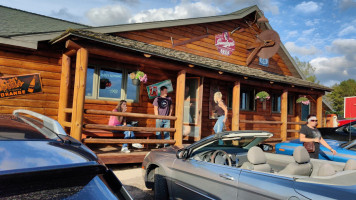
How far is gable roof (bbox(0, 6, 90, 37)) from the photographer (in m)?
6.78

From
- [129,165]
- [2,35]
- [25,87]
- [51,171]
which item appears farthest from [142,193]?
[2,35]

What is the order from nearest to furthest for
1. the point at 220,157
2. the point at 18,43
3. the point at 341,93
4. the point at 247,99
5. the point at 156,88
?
the point at 220,157 < the point at 18,43 < the point at 156,88 < the point at 247,99 < the point at 341,93

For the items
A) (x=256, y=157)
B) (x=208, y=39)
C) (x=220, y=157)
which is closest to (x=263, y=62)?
(x=208, y=39)

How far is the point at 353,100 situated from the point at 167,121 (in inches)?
273

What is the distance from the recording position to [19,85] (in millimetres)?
6453

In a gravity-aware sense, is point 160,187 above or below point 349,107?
below

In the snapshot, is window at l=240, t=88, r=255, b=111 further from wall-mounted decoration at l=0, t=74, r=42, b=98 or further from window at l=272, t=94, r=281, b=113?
wall-mounted decoration at l=0, t=74, r=42, b=98

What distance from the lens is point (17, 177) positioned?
1171 mm

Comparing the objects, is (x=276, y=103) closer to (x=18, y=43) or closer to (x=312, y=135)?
(x=312, y=135)

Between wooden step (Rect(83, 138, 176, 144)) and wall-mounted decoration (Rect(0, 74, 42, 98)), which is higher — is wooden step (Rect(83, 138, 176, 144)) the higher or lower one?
the lower one

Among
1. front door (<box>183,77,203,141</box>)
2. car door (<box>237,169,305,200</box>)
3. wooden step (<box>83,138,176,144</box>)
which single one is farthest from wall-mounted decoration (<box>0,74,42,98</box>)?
car door (<box>237,169,305,200</box>)

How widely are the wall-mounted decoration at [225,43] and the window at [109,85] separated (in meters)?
4.73

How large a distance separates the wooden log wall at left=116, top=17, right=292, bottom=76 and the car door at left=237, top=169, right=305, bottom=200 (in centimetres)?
685

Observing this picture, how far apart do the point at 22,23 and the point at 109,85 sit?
355cm
